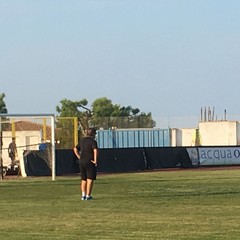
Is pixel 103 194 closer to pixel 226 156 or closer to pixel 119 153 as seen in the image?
pixel 119 153

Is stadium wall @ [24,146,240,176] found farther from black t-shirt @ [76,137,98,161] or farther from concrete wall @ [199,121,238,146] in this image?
concrete wall @ [199,121,238,146]

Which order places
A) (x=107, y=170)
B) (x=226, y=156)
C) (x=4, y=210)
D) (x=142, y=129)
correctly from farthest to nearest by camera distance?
(x=142, y=129) → (x=226, y=156) → (x=107, y=170) → (x=4, y=210)

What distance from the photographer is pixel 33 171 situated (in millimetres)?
37844

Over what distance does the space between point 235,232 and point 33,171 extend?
1005 inches

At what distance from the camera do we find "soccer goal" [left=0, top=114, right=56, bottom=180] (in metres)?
35.2

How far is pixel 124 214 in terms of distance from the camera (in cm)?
1634

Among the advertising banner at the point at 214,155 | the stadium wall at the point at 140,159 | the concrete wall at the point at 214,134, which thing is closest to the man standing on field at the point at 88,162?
the stadium wall at the point at 140,159

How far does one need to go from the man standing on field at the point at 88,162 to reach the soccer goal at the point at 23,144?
42.4 feet

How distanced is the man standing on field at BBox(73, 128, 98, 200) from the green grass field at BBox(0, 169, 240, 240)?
36 centimetres

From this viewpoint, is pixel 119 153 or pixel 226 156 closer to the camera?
pixel 119 153

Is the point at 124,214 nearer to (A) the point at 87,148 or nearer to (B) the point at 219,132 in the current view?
(A) the point at 87,148

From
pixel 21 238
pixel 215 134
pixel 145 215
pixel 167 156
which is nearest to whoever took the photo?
pixel 21 238

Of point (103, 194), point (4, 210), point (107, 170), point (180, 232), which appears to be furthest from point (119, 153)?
point (180, 232)

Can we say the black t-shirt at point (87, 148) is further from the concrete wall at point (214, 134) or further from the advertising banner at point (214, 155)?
the concrete wall at point (214, 134)
